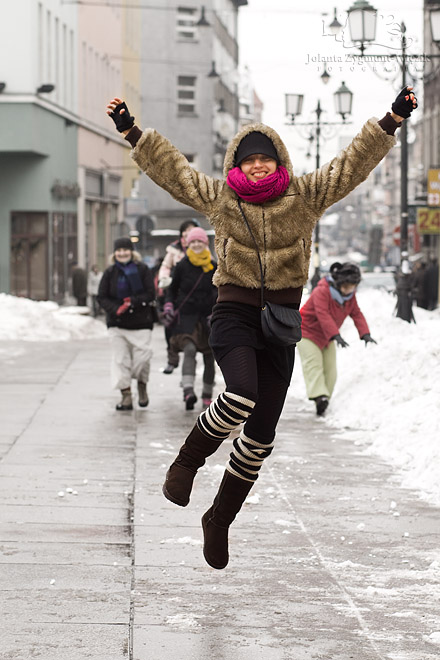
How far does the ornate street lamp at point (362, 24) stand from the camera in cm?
1942

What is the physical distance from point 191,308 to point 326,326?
50.9 inches

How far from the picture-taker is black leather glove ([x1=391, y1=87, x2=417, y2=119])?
565 cm

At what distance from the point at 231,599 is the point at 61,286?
34.0 metres


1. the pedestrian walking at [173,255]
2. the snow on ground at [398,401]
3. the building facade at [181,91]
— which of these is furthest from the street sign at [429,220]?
the building facade at [181,91]

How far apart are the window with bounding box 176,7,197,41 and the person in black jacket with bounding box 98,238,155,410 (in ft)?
198

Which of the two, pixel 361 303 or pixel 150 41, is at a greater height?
pixel 150 41

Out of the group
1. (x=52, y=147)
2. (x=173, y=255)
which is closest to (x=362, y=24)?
(x=173, y=255)

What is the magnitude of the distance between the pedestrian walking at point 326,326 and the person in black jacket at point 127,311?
1.50 meters

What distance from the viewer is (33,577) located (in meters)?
6.00

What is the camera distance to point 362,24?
1948cm

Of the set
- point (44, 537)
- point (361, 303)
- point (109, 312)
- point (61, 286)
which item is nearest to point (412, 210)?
point (61, 286)

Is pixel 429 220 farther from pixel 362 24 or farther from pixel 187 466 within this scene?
pixel 187 466

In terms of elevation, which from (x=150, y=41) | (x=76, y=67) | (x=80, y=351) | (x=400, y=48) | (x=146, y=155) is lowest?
(x=80, y=351)

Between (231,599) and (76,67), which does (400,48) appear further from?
(76,67)
